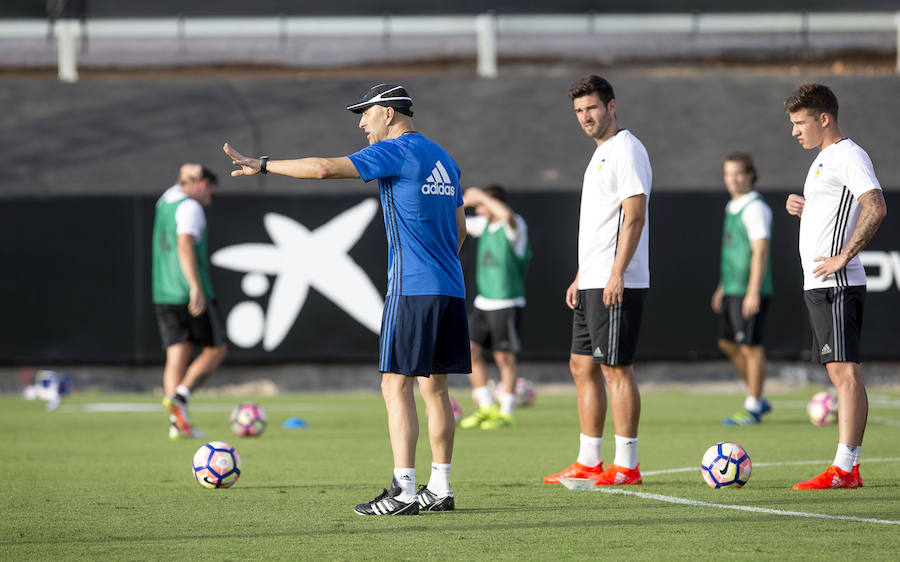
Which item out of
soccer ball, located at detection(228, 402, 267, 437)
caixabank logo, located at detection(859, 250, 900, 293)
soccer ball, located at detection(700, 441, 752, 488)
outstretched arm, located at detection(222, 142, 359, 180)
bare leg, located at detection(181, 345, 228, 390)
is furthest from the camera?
caixabank logo, located at detection(859, 250, 900, 293)

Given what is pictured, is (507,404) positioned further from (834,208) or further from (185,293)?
(834,208)

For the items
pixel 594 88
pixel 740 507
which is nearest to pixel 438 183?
pixel 594 88

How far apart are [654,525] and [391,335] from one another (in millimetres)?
1653

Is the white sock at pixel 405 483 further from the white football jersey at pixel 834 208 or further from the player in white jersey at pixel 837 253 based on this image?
the white football jersey at pixel 834 208

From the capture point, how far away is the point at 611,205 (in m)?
8.02

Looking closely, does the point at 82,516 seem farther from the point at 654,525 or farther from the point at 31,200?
the point at 31,200

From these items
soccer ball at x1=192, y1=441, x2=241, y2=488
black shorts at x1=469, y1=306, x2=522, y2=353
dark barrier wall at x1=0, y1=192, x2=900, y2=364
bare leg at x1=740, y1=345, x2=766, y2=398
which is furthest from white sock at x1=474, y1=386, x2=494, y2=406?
soccer ball at x1=192, y1=441, x2=241, y2=488

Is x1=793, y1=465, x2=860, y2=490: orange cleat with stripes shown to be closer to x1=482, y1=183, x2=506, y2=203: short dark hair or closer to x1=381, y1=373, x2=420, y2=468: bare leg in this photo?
x1=381, y1=373, x2=420, y2=468: bare leg

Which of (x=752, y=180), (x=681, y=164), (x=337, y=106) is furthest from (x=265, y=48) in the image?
(x=752, y=180)

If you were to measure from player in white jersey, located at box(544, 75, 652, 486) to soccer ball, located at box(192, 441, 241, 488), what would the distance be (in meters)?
1.96

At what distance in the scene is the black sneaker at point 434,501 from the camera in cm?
695

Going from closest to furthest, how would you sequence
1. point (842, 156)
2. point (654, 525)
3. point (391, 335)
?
1. point (654, 525)
2. point (391, 335)
3. point (842, 156)

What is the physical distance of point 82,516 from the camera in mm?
6871

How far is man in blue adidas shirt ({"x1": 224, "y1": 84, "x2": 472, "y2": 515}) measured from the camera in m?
6.80
